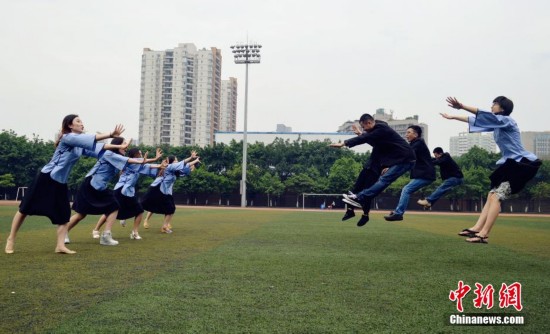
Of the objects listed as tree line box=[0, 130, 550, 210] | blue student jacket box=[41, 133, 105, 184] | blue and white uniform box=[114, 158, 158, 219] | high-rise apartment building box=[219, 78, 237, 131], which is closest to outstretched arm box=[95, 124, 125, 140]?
blue student jacket box=[41, 133, 105, 184]

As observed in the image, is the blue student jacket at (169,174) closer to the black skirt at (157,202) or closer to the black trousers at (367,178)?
the black skirt at (157,202)

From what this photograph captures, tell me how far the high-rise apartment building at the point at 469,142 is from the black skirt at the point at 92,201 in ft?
517

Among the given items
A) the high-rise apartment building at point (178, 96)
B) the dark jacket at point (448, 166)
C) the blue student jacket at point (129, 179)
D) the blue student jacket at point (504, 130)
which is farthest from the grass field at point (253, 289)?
the high-rise apartment building at point (178, 96)

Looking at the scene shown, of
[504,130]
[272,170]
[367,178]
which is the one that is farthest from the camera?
[272,170]

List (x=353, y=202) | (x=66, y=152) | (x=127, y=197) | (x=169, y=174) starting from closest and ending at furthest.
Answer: (x=66, y=152), (x=353, y=202), (x=127, y=197), (x=169, y=174)

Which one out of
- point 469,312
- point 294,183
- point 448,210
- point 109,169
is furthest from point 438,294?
point 448,210

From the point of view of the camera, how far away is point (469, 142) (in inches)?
7042

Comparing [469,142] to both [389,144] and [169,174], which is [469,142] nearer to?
[169,174]

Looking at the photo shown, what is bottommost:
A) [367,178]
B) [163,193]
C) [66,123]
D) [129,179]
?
[163,193]

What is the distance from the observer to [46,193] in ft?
26.5

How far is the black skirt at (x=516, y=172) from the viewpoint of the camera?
26.0ft

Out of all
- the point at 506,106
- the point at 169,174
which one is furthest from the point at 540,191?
the point at 506,106

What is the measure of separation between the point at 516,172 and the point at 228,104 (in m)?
144

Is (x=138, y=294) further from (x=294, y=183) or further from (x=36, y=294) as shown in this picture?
(x=294, y=183)
